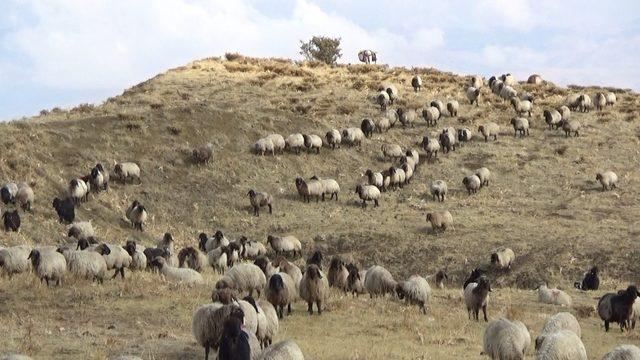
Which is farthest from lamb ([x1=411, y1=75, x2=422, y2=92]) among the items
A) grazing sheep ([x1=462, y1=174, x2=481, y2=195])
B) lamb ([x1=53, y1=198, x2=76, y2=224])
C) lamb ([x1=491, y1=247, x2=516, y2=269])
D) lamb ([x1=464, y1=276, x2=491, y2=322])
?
lamb ([x1=464, y1=276, x2=491, y2=322])

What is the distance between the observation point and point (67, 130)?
4384cm

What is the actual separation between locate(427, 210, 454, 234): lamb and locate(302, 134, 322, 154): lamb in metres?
12.2

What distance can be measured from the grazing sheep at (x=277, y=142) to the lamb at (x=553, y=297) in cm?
2352

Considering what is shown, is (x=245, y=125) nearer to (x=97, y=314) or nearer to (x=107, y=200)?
(x=107, y=200)

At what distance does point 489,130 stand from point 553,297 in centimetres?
2701

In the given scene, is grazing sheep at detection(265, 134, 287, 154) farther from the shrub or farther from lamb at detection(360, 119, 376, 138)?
the shrub

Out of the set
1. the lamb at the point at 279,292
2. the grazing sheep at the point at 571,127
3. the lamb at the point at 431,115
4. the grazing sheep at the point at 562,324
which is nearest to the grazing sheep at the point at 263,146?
the lamb at the point at 431,115

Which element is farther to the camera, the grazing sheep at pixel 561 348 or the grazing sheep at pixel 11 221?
the grazing sheep at pixel 11 221

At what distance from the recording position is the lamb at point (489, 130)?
164 ft

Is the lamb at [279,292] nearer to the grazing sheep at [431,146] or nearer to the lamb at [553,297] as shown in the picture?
the lamb at [553,297]

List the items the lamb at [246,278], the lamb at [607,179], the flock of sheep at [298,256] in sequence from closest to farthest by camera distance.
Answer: the flock of sheep at [298,256], the lamb at [246,278], the lamb at [607,179]

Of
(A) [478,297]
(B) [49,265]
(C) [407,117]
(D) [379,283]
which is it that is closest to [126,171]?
(B) [49,265]

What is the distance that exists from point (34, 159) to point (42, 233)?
7724mm

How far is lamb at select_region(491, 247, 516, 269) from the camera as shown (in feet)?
103
